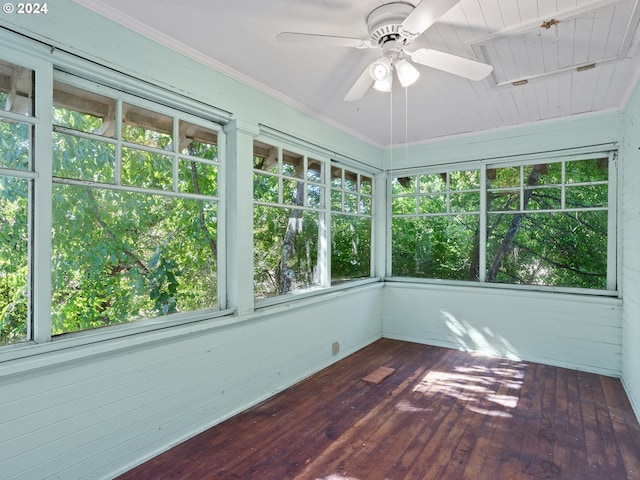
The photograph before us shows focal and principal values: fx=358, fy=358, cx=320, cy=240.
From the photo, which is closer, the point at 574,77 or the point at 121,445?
the point at 121,445

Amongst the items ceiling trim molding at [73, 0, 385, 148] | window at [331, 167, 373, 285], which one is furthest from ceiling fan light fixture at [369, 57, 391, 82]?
window at [331, 167, 373, 285]

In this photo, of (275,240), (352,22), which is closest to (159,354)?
(275,240)

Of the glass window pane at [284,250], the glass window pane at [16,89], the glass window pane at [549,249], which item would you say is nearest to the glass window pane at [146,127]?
the glass window pane at [16,89]

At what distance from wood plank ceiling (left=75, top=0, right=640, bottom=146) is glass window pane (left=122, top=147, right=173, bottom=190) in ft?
2.35

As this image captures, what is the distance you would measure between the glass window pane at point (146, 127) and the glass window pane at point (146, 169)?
0.24 ft

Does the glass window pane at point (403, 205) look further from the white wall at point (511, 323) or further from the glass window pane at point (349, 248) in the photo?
the white wall at point (511, 323)

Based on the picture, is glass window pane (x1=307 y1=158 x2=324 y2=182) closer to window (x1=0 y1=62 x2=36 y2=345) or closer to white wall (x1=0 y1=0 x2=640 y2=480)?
white wall (x1=0 y1=0 x2=640 y2=480)

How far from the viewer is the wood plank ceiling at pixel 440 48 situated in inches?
77.1

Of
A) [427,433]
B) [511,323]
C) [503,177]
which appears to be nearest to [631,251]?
[511,323]

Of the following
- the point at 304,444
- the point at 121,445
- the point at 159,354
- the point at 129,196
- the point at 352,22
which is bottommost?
the point at 304,444

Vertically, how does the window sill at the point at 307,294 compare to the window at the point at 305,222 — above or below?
below

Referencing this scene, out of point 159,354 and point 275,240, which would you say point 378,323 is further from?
point 159,354

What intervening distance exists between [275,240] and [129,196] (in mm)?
1355

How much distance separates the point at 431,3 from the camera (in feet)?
4.86
